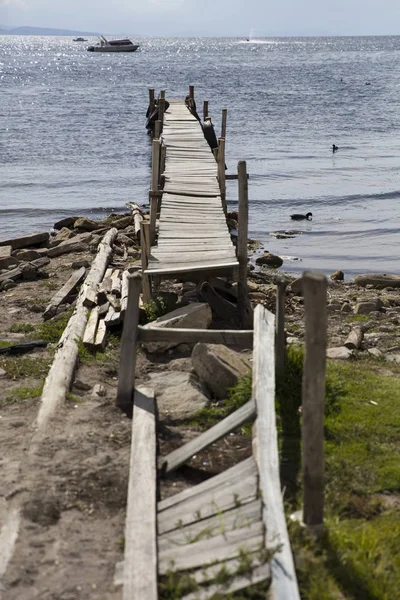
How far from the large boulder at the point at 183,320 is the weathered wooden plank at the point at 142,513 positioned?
2.50 m

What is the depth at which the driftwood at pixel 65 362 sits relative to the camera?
7.66 m

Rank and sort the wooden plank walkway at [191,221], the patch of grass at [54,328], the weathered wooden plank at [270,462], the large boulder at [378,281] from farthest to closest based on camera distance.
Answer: the large boulder at [378,281], the wooden plank walkway at [191,221], the patch of grass at [54,328], the weathered wooden plank at [270,462]

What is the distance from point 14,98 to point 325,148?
97.0ft

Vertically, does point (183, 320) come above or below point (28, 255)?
above

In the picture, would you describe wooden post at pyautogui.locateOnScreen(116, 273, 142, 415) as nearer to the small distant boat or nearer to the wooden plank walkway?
Result: the wooden plank walkway

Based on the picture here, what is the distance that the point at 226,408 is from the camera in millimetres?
7594

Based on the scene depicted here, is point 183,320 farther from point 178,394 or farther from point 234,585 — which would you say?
point 234,585

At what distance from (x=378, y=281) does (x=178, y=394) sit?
8.11 metres

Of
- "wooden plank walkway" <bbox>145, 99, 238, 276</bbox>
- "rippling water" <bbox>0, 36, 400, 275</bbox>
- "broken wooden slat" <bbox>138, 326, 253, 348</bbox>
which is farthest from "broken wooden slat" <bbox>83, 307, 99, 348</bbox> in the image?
"rippling water" <bbox>0, 36, 400, 275</bbox>

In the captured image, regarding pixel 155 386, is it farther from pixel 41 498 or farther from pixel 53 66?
pixel 53 66

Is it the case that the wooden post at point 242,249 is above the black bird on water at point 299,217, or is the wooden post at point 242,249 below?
above

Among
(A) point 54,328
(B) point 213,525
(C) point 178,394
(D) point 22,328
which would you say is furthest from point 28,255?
(B) point 213,525

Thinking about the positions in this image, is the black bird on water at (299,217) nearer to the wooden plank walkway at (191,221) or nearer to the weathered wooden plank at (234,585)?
the wooden plank walkway at (191,221)

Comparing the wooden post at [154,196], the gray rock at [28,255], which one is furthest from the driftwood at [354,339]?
the gray rock at [28,255]
